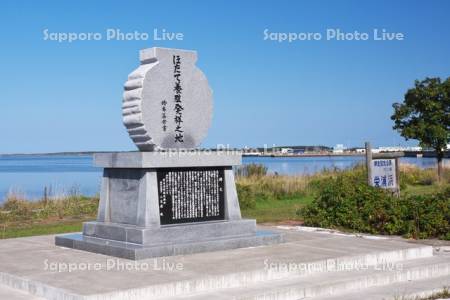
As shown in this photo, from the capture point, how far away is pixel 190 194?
941 cm

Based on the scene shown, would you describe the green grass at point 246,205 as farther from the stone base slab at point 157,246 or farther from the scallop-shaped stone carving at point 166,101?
the scallop-shaped stone carving at point 166,101

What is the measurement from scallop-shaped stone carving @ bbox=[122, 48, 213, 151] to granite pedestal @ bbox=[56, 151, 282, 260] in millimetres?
384

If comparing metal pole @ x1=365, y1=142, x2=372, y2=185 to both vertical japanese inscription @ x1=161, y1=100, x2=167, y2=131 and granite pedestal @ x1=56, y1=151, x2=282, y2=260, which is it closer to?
granite pedestal @ x1=56, y1=151, x2=282, y2=260

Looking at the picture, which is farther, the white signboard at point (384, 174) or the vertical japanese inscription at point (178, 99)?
the white signboard at point (384, 174)

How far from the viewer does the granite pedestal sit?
8.80m

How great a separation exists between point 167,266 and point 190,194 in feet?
5.65

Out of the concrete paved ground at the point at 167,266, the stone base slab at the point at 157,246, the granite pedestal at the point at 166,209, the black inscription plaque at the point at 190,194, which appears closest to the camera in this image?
the concrete paved ground at the point at 167,266

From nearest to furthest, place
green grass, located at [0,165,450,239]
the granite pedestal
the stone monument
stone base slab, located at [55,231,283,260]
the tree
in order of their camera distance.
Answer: stone base slab, located at [55,231,283,260], the granite pedestal, the stone monument, green grass, located at [0,165,450,239], the tree

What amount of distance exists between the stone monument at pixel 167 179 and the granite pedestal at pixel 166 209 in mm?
14

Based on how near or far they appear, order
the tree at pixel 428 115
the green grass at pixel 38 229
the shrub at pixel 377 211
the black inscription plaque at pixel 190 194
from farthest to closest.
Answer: the tree at pixel 428 115
the green grass at pixel 38 229
the shrub at pixel 377 211
the black inscription plaque at pixel 190 194

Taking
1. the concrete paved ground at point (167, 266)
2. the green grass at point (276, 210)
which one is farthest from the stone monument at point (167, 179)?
the green grass at point (276, 210)

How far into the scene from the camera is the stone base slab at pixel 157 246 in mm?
8453

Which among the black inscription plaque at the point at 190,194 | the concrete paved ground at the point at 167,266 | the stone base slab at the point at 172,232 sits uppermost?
the black inscription plaque at the point at 190,194

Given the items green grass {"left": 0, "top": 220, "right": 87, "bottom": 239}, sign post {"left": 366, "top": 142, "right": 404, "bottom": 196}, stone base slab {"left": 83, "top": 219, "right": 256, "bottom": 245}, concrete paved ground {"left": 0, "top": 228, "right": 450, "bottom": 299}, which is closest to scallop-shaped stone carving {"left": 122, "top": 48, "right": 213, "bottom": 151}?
stone base slab {"left": 83, "top": 219, "right": 256, "bottom": 245}
